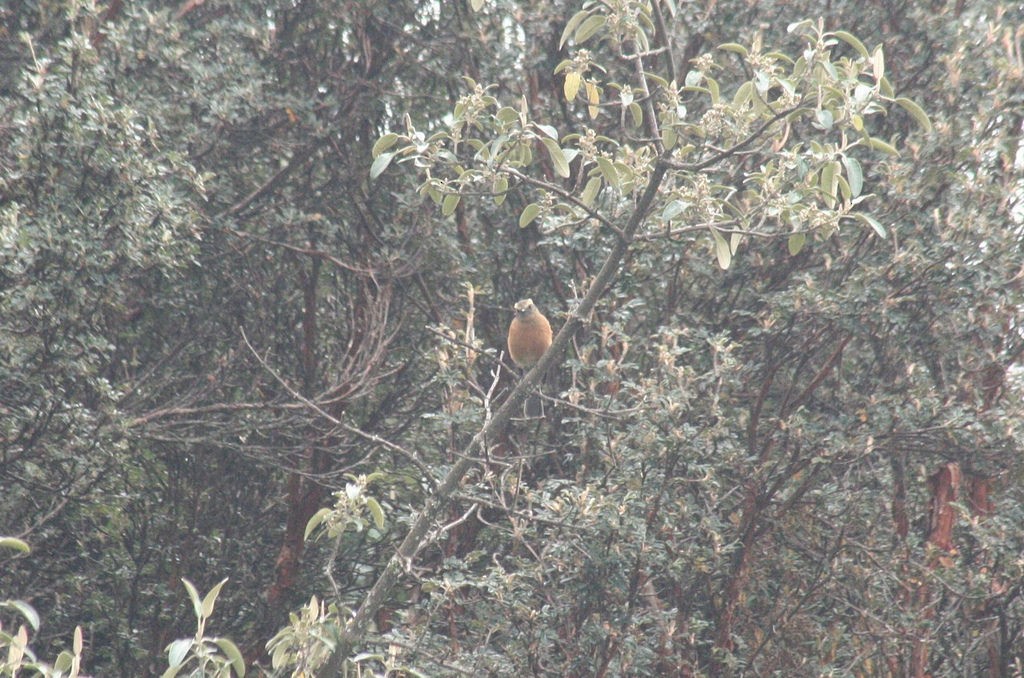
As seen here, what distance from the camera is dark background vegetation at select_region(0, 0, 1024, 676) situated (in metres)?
4.50

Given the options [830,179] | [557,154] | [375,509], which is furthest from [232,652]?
[830,179]

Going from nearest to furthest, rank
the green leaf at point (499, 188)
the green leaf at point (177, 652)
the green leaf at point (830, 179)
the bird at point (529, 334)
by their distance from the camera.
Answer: the green leaf at point (177, 652) → the green leaf at point (830, 179) → the green leaf at point (499, 188) → the bird at point (529, 334)

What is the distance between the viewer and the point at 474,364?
5672 mm

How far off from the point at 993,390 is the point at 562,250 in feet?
7.57

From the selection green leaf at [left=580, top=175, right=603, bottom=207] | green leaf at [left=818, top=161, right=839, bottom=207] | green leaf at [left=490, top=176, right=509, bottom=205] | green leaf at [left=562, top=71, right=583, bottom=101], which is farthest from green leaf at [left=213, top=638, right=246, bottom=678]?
green leaf at [left=818, top=161, right=839, bottom=207]

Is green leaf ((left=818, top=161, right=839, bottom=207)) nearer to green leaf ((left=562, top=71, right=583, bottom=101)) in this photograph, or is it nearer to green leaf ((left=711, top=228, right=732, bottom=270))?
green leaf ((left=711, top=228, right=732, bottom=270))

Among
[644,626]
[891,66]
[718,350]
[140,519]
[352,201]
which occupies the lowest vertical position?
[140,519]

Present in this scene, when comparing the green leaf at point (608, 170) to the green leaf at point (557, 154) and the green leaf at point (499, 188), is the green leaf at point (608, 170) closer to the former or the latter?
the green leaf at point (557, 154)

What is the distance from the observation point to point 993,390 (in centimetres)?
536

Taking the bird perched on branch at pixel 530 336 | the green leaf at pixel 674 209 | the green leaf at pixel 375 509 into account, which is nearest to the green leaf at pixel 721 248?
the green leaf at pixel 674 209

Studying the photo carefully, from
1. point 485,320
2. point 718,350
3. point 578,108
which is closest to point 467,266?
point 485,320

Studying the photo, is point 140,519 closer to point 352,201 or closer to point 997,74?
point 352,201

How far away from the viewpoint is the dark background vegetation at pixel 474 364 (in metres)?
4.50

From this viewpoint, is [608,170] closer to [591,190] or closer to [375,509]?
[591,190]
